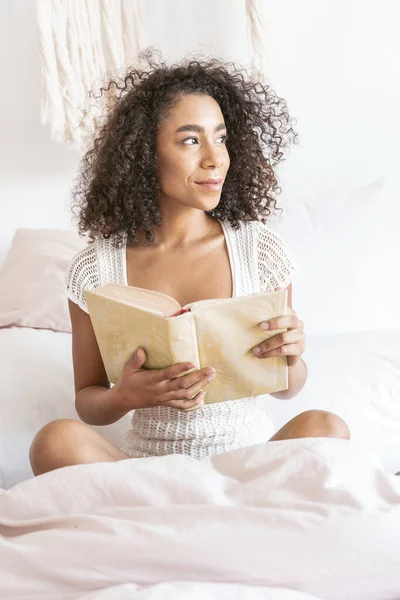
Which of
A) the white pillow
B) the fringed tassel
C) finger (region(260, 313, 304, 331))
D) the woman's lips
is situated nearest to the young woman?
the woman's lips

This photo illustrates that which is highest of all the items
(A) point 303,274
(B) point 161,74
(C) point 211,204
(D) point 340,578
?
(B) point 161,74

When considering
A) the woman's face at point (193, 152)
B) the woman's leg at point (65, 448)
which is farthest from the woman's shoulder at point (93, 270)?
the woman's leg at point (65, 448)

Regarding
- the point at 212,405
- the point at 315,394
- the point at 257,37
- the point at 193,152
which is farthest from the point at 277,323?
the point at 257,37

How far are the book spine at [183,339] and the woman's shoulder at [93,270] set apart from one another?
316 mm

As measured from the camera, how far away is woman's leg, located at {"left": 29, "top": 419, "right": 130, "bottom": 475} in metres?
1.25

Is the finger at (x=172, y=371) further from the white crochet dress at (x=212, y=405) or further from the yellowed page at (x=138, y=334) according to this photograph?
the white crochet dress at (x=212, y=405)

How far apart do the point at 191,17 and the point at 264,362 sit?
1227 millimetres

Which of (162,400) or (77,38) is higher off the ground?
(77,38)

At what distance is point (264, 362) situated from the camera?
126 cm

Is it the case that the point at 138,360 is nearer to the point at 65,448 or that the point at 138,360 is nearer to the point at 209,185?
the point at 65,448

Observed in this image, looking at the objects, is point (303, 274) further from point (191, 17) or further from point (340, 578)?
point (340, 578)

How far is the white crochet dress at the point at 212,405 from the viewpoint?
139 centimetres

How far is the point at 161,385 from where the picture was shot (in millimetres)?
1228

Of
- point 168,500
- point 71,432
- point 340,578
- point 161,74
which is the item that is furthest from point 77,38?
point 340,578
